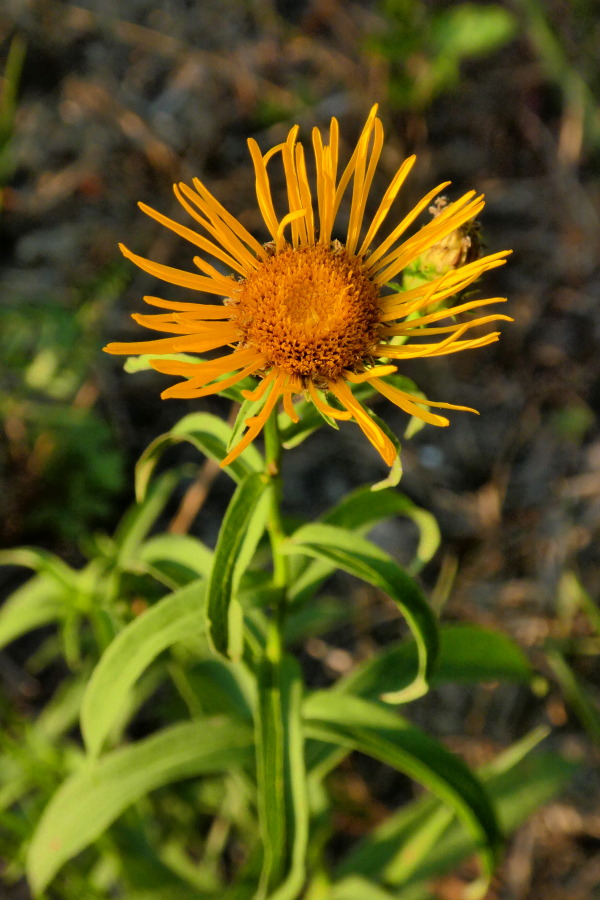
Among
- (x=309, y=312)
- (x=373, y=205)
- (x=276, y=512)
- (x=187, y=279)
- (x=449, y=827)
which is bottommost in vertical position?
(x=449, y=827)

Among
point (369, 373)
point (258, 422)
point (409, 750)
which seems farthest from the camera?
point (409, 750)

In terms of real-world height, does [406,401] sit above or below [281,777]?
above

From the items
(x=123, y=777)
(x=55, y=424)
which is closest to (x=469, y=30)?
(x=55, y=424)

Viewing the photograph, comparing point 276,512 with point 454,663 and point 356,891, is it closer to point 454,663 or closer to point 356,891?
point 454,663

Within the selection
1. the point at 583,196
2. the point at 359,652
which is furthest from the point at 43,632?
the point at 583,196

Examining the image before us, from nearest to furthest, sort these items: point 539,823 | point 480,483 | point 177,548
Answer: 1. point 177,548
2. point 539,823
3. point 480,483

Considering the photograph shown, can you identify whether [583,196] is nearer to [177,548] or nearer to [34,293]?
[34,293]

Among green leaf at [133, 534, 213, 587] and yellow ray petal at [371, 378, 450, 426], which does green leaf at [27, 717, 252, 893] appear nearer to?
green leaf at [133, 534, 213, 587]
